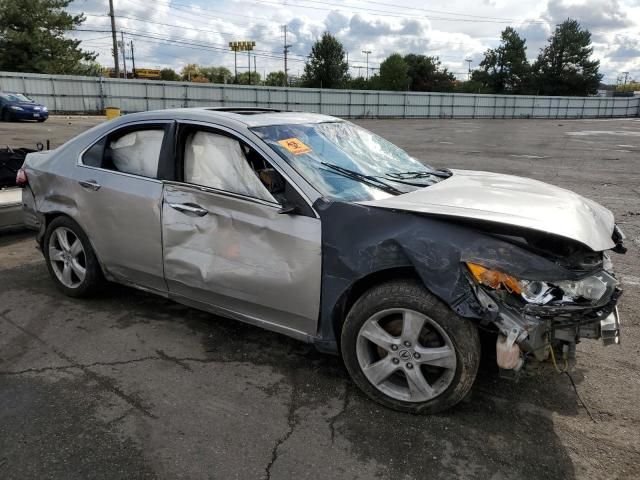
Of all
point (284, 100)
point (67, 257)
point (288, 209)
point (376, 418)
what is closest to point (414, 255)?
point (288, 209)

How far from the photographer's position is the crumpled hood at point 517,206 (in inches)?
106

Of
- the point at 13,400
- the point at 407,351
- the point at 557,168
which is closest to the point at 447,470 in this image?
the point at 407,351

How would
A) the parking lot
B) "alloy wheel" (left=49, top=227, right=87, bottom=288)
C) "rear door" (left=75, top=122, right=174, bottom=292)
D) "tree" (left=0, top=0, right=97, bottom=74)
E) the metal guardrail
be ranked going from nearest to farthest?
the parking lot
"rear door" (left=75, top=122, right=174, bottom=292)
"alloy wheel" (left=49, top=227, right=87, bottom=288)
the metal guardrail
"tree" (left=0, top=0, right=97, bottom=74)

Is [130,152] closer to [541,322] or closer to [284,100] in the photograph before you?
[541,322]

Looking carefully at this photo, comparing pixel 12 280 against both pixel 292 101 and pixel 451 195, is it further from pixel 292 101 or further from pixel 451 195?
pixel 292 101

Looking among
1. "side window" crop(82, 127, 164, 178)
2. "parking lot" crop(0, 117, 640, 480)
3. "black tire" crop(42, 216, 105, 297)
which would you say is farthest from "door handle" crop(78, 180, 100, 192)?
"parking lot" crop(0, 117, 640, 480)

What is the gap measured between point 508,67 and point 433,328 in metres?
90.9

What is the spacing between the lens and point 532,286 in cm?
256

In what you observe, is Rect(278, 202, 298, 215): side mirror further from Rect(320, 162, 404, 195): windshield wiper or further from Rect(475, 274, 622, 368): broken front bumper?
Rect(475, 274, 622, 368): broken front bumper

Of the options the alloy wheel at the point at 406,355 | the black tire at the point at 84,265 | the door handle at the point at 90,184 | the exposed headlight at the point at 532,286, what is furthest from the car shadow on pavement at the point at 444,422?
the door handle at the point at 90,184

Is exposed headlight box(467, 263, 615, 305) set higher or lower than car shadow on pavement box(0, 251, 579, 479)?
higher

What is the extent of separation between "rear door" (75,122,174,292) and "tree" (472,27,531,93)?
8707 cm

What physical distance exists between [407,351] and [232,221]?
1.33m

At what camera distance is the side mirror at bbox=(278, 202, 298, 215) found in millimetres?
3020
